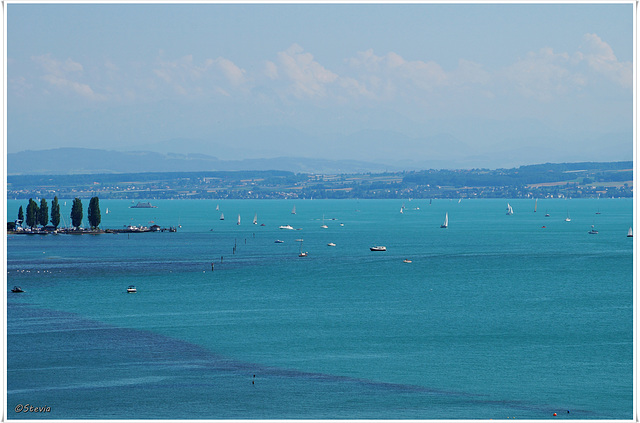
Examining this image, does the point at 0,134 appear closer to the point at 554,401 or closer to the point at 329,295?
the point at 554,401

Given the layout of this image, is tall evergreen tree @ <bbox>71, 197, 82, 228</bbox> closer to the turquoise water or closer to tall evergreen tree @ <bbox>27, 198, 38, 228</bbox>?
tall evergreen tree @ <bbox>27, 198, 38, 228</bbox>

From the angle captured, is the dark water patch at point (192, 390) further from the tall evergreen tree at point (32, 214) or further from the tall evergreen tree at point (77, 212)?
the tall evergreen tree at point (77, 212)

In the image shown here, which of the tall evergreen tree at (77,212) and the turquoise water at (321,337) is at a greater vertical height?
the tall evergreen tree at (77,212)

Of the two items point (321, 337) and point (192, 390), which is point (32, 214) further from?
point (192, 390)

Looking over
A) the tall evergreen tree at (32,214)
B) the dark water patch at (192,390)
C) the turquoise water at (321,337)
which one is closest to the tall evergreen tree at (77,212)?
the tall evergreen tree at (32,214)

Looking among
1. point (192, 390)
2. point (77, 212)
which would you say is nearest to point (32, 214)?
point (77, 212)

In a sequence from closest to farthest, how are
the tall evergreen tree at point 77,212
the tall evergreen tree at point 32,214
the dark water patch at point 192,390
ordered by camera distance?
the dark water patch at point 192,390 → the tall evergreen tree at point 32,214 → the tall evergreen tree at point 77,212

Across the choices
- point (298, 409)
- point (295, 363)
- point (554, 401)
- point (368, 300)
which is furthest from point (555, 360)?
point (368, 300)

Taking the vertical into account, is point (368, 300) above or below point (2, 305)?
below
